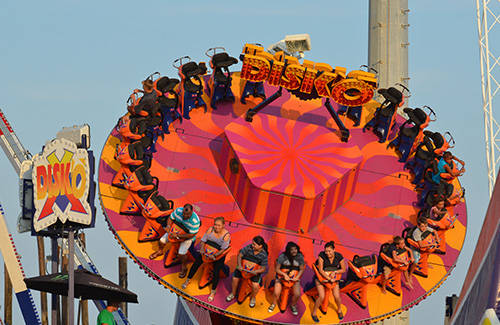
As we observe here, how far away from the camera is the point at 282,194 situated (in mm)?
21375

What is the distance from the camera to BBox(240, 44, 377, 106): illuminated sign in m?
22.8

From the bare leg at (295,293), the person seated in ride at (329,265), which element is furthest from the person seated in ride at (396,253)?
the bare leg at (295,293)

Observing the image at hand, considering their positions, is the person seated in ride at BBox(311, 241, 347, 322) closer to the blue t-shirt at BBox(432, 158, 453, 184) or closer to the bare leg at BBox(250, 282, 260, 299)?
the bare leg at BBox(250, 282, 260, 299)

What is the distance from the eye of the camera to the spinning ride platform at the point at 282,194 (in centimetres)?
2066

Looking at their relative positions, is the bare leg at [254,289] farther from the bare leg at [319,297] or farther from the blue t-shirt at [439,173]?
the blue t-shirt at [439,173]

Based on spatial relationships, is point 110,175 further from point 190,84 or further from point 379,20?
point 379,20

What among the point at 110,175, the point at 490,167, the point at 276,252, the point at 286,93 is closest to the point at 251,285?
the point at 276,252

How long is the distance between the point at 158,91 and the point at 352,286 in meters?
6.69

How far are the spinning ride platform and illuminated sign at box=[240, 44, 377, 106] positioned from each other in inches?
48.2

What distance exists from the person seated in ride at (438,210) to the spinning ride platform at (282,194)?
2.32 ft

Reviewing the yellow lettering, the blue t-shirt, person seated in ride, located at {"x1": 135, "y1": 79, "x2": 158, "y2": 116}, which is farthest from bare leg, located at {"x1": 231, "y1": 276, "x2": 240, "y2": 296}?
the blue t-shirt

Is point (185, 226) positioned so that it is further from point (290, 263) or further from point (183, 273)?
point (290, 263)

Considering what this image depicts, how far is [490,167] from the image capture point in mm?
35031

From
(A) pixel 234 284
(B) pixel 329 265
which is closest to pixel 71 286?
(A) pixel 234 284
